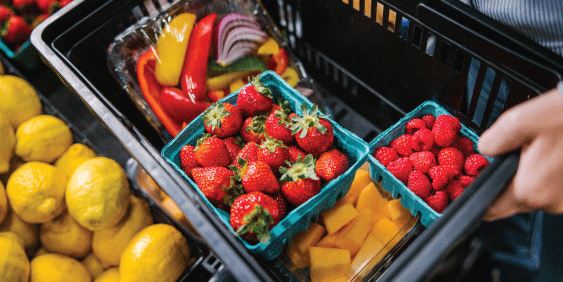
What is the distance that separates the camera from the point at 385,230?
1.01m

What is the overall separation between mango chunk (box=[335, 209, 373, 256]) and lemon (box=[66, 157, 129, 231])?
653mm

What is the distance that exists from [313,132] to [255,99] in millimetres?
196

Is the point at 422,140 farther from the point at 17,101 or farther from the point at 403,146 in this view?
the point at 17,101

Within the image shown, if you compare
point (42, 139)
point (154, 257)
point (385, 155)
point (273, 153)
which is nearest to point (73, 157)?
point (42, 139)

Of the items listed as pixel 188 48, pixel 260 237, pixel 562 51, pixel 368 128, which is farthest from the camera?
pixel 368 128

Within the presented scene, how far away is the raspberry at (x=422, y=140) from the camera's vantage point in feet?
3.36

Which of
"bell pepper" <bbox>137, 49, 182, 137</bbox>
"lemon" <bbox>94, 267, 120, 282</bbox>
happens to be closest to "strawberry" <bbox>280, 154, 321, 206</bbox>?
"bell pepper" <bbox>137, 49, 182, 137</bbox>

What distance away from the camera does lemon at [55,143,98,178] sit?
1.25 meters

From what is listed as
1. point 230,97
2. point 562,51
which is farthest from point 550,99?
point 230,97

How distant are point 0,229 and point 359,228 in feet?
3.70

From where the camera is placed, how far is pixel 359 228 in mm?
993

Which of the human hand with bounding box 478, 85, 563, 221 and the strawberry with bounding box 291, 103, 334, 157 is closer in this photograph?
the human hand with bounding box 478, 85, 563, 221

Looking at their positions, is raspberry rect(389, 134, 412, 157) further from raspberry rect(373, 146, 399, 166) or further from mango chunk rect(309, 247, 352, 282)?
mango chunk rect(309, 247, 352, 282)

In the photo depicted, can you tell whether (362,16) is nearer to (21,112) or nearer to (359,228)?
(359,228)
